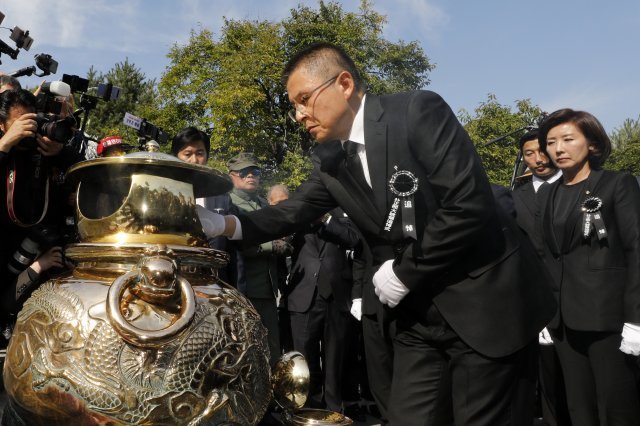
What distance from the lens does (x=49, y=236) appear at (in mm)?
2887

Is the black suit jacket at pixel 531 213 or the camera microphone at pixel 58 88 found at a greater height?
the camera microphone at pixel 58 88

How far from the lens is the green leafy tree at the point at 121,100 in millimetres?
33484

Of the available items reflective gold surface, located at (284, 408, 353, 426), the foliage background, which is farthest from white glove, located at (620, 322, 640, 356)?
the foliage background

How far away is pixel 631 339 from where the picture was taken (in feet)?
11.0

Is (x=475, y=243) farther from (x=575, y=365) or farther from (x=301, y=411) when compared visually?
(x=575, y=365)

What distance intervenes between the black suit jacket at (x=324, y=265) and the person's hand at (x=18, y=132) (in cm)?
292

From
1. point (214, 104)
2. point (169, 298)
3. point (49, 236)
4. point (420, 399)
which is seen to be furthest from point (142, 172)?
point (214, 104)

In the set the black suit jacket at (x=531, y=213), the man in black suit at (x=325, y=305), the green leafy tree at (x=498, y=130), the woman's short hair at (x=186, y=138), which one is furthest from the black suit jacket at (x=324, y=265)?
the green leafy tree at (x=498, y=130)

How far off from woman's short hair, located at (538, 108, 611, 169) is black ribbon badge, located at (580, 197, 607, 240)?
347mm

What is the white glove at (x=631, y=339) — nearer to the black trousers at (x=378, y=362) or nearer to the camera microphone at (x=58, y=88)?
the black trousers at (x=378, y=362)

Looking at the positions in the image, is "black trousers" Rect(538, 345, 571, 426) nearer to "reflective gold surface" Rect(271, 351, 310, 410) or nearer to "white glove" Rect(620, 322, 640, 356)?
"white glove" Rect(620, 322, 640, 356)

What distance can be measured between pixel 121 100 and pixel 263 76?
45.1 feet

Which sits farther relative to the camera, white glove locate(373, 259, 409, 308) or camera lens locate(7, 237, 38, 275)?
camera lens locate(7, 237, 38, 275)

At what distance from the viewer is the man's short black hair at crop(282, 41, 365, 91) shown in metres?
2.58
